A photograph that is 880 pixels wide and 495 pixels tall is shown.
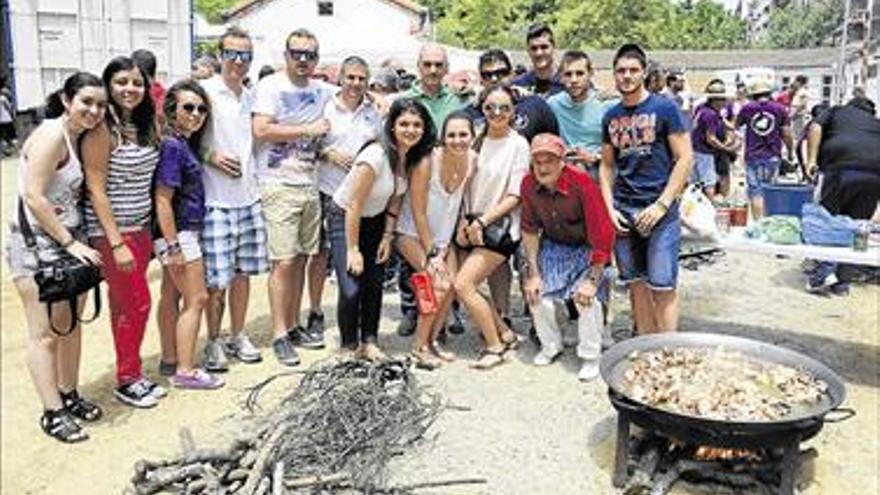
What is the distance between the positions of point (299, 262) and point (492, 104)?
5.80ft

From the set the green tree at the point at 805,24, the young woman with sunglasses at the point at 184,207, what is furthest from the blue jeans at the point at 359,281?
the green tree at the point at 805,24

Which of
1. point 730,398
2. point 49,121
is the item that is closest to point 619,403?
point 730,398

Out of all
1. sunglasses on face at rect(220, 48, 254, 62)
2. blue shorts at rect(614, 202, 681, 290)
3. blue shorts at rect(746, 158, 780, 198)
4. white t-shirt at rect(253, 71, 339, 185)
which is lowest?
blue shorts at rect(614, 202, 681, 290)

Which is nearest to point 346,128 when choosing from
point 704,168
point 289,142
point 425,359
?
point 289,142

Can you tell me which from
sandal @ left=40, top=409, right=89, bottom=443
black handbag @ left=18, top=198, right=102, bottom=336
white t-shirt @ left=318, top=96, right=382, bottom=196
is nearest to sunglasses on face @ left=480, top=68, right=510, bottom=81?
white t-shirt @ left=318, top=96, right=382, bottom=196

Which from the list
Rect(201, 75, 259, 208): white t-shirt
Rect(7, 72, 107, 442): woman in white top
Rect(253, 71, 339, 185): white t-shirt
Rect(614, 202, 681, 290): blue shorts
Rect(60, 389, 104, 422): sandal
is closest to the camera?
Rect(7, 72, 107, 442): woman in white top

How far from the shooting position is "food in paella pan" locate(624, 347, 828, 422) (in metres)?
3.68

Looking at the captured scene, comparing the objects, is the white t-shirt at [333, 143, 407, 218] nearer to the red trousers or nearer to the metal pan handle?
the red trousers

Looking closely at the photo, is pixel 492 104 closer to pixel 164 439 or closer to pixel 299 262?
pixel 299 262

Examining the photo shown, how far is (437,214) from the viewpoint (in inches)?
211

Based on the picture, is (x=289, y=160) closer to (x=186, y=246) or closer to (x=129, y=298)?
(x=186, y=246)

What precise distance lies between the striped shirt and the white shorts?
0.19 meters

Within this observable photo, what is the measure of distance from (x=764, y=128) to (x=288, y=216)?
647 centimetres

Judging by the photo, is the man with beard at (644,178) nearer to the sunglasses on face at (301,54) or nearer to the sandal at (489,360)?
the sandal at (489,360)
